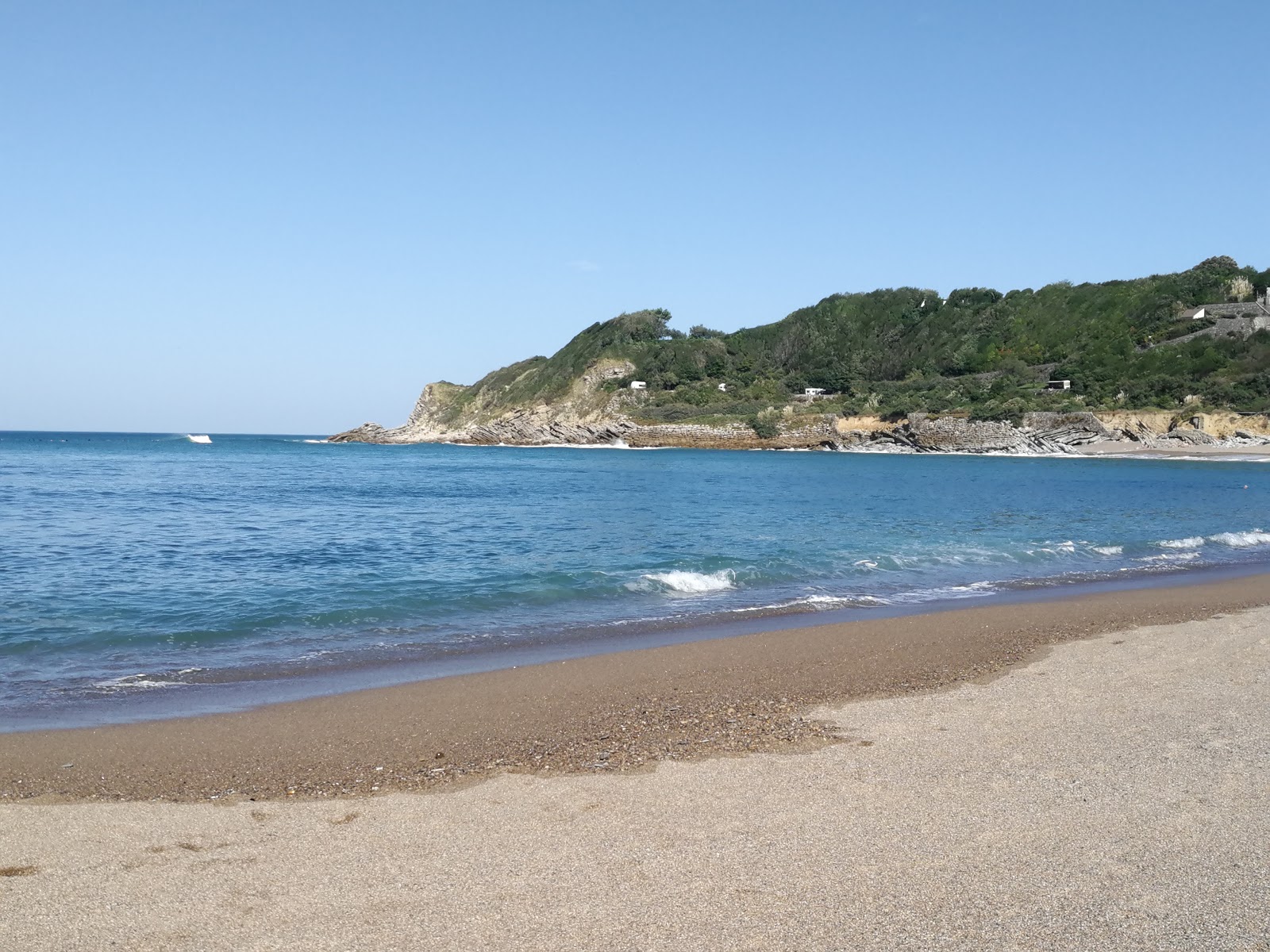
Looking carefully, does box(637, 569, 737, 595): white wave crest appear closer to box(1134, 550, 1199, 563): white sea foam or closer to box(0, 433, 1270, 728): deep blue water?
box(0, 433, 1270, 728): deep blue water

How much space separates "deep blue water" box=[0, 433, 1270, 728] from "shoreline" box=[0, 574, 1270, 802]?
1.11 metres

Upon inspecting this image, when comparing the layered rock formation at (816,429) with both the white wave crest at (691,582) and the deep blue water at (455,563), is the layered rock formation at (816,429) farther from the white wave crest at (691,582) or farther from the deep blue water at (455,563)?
the white wave crest at (691,582)

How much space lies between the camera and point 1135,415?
7944 cm

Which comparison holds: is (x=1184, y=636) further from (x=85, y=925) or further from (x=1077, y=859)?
(x=85, y=925)

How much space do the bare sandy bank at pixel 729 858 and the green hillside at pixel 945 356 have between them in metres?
85.8

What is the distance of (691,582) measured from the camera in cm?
1612

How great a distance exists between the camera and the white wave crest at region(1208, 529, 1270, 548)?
2283 centimetres

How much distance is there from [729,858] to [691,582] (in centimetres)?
1136

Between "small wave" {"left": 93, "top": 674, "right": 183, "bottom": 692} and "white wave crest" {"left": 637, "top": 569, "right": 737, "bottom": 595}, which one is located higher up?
"small wave" {"left": 93, "top": 674, "right": 183, "bottom": 692}

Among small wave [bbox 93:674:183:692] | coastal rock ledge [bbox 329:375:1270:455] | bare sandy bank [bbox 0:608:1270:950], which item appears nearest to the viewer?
bare sandy bank [bbox 0:608:1270:950]

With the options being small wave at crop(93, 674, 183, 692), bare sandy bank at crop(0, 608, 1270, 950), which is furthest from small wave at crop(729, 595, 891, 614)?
small wave at crop(93, 674, 183, 692)

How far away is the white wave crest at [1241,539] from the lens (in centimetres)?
2283

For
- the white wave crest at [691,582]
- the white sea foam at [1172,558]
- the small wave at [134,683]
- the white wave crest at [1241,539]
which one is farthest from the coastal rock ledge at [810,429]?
the small wave at [134,683]

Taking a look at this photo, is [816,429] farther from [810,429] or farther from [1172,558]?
Answer: [1172,558]
